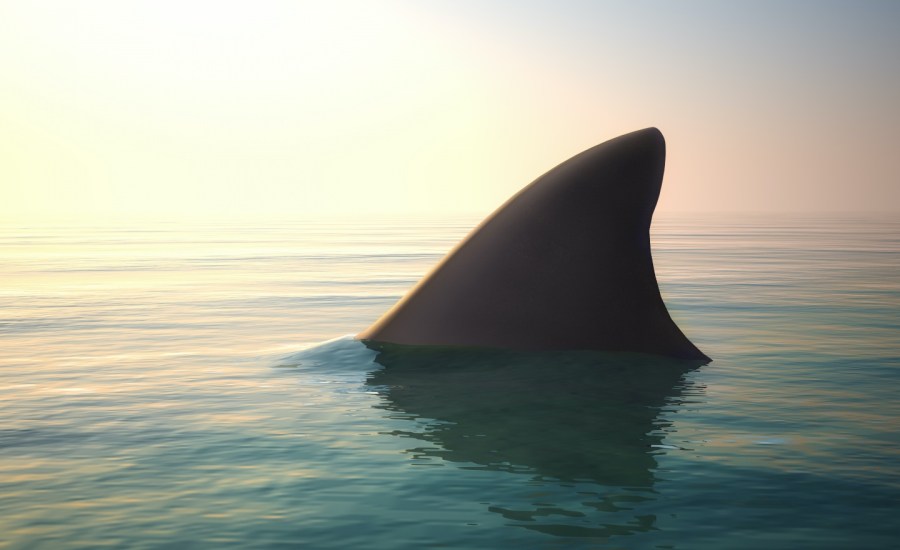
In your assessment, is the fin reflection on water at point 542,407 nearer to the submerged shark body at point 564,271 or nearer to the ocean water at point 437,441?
the ocean water at point 437,441

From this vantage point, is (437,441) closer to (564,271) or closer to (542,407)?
(542,407)

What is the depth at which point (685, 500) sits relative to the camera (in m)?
7.08

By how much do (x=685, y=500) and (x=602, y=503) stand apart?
24.7 inches

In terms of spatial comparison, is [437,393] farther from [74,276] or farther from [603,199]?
[74,276]

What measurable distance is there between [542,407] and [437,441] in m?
1.93

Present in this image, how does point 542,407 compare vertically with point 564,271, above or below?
below

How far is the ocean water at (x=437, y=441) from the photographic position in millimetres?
6469

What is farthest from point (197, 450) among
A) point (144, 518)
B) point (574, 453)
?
point (574, 453)

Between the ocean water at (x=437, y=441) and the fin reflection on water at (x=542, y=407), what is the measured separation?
39mm

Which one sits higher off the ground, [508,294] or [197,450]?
[508,294]


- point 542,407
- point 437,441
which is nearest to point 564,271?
point 542,407

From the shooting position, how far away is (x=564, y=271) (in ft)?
41.3

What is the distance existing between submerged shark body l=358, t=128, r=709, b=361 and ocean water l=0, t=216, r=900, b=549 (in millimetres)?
343

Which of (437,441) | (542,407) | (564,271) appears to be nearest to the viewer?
(437,441)
